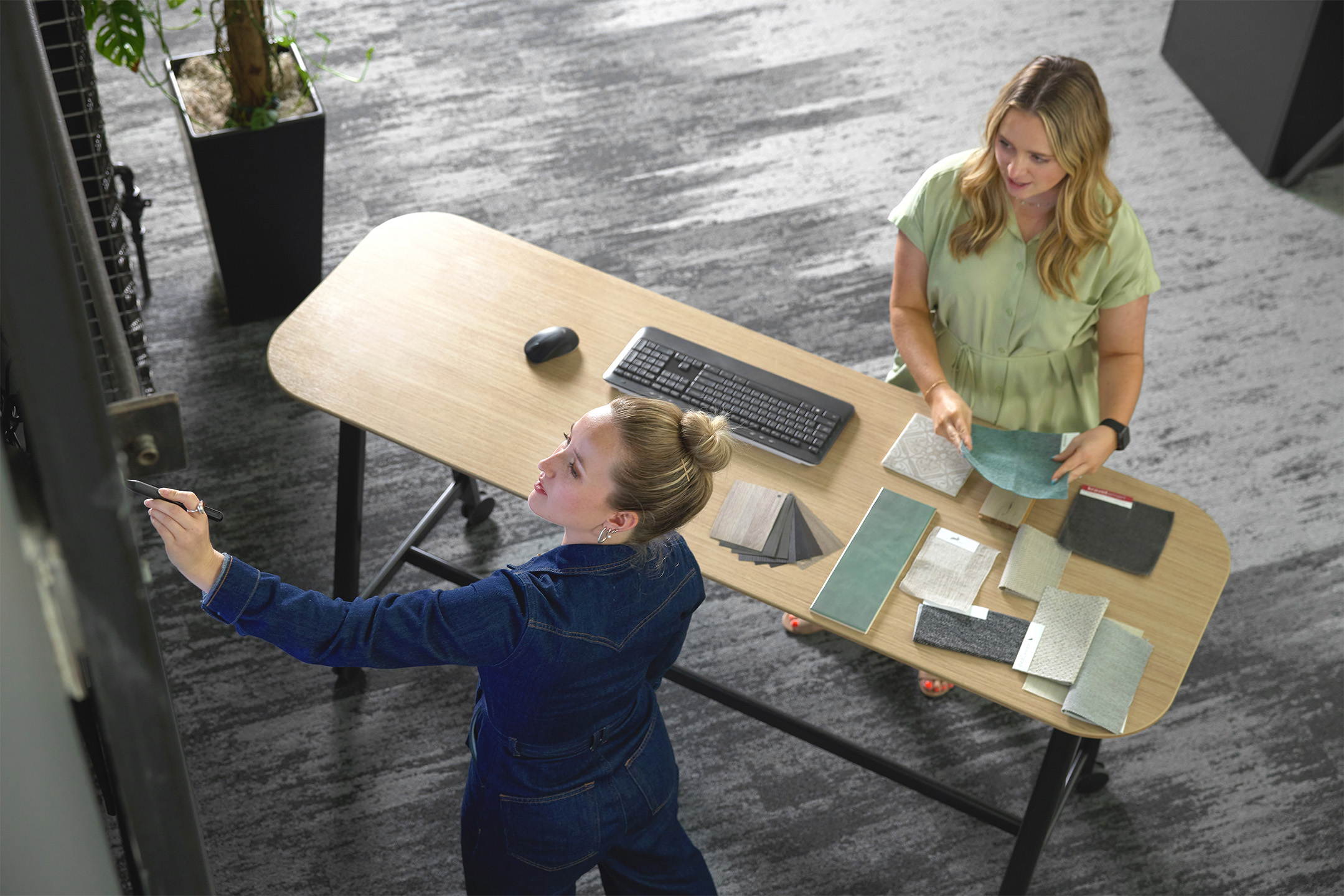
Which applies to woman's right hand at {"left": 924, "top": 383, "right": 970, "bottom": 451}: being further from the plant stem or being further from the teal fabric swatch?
the plant stem

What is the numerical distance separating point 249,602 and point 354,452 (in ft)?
3.05

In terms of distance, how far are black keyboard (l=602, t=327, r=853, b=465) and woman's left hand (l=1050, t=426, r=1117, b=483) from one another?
1.31 feet

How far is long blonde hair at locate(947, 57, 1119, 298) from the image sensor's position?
2137mm

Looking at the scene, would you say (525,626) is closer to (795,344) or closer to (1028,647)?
(1028,647)


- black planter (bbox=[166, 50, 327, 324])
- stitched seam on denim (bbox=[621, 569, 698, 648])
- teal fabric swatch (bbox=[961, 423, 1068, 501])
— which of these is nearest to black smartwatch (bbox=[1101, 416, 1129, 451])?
teal fabric swatch (bbox=[961, 423, 1068, 501])

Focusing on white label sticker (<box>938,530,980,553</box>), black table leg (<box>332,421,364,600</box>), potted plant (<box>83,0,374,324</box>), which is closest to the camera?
white label sticker (<box>938,530,980,553</box>)

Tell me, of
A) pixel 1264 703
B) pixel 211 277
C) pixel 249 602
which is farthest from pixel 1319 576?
pixel 211 277

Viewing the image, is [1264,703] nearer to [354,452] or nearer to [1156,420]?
[1156,420]

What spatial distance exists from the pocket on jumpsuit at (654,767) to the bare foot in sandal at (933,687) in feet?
3.17

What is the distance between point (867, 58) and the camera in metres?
4.43

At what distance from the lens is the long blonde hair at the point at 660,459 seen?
67.8 inches

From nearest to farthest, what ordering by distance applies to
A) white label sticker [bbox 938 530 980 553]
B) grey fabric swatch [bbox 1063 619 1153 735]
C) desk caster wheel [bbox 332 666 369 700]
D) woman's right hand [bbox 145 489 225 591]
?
1. woman's right hand [bbox 145 489 225 591]
2. grey fabric swatch [bbox 1063 619 1153 735]
3. white label sticker [bbox 938 530 980 553]
4. desk caster wheel [bbox 332 666 369 700]

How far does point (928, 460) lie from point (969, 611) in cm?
34

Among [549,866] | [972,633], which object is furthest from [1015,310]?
[549,866]
